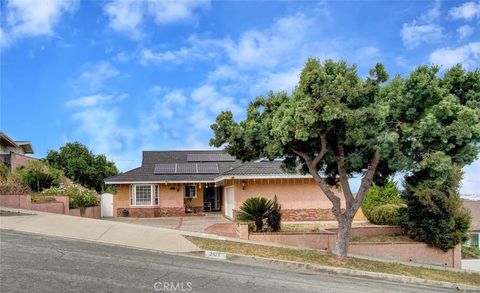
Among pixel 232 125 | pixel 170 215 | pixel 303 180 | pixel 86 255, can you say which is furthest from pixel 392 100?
pixel 170 215

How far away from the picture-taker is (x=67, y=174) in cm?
4769

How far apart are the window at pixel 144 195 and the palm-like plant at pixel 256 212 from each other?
1244 cm

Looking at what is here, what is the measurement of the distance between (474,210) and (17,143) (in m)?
35.6

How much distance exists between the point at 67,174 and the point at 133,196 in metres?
21.3

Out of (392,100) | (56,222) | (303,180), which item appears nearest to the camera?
(392,100)

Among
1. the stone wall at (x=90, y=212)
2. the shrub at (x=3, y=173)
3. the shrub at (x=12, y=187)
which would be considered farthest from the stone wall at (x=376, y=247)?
the shrub at (x=3, y=173)

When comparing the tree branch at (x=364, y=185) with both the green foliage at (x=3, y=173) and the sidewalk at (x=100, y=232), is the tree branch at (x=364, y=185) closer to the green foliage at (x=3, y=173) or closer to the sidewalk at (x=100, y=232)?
the sidewalk at (x=100, y=232)

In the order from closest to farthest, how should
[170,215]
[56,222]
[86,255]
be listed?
[86,255], [56,222], [170,215]

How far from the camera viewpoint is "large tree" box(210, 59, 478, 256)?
43.4 ft

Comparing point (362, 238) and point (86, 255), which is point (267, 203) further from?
point (86, 255)

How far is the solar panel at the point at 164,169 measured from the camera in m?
30.5

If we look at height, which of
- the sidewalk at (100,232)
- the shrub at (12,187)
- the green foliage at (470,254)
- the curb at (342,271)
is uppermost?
the shrub at (12,187)

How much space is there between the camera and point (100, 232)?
51.1 ft

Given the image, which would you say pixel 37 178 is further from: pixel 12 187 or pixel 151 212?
pixel 151 212
